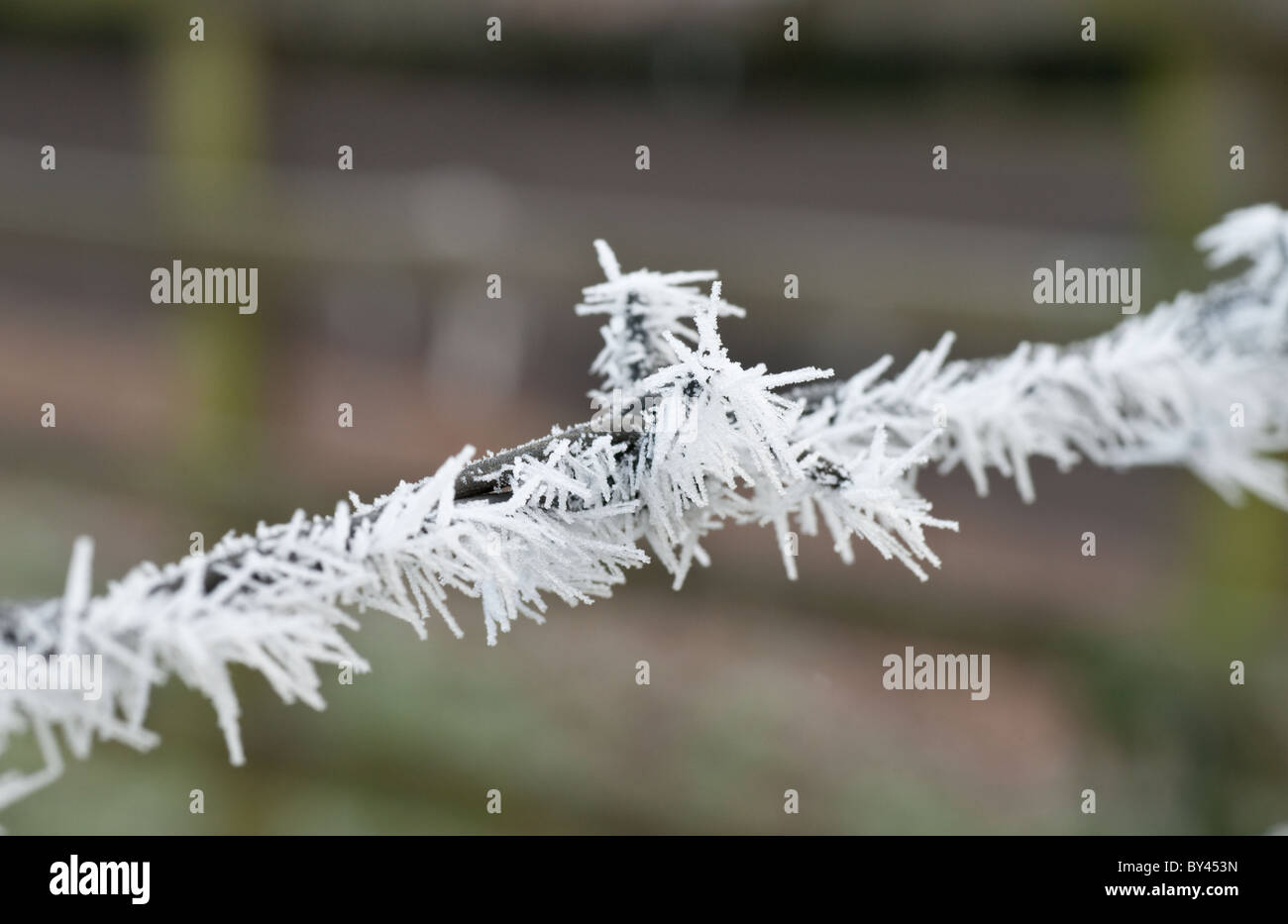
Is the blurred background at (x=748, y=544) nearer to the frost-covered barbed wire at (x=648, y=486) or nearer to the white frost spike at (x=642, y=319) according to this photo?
the frost-covered barbed wire at (x=648, y=486)

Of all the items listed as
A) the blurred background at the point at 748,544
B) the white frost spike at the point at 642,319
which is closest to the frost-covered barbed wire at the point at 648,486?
the white frost spike at the point at 642,319

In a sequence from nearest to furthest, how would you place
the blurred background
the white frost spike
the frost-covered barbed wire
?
the frost-covered barbed wire → the white frost spike → the blurred background

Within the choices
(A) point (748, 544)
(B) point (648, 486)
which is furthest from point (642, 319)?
(A) point (748, 544)

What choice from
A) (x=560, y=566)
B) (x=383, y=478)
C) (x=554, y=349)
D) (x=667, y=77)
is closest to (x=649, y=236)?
(x=383, y=478)

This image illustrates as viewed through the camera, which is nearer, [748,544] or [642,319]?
[642,319]

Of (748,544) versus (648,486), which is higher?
(748,544)

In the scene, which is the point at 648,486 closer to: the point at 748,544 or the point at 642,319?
the point at 642,319

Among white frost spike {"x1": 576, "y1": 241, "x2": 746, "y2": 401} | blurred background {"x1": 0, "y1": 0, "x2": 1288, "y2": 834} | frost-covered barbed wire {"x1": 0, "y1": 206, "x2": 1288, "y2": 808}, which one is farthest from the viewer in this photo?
blurred background {"x1": 0, "y1": 0, "x2": 1288, "y2": 834}

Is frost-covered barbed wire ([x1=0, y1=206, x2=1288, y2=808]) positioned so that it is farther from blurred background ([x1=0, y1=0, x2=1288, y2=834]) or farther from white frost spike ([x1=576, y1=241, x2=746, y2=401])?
blurred background ([x1=0, y1=0, x2=1288, y2=834])

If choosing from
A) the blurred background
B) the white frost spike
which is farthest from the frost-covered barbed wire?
the blurred background
